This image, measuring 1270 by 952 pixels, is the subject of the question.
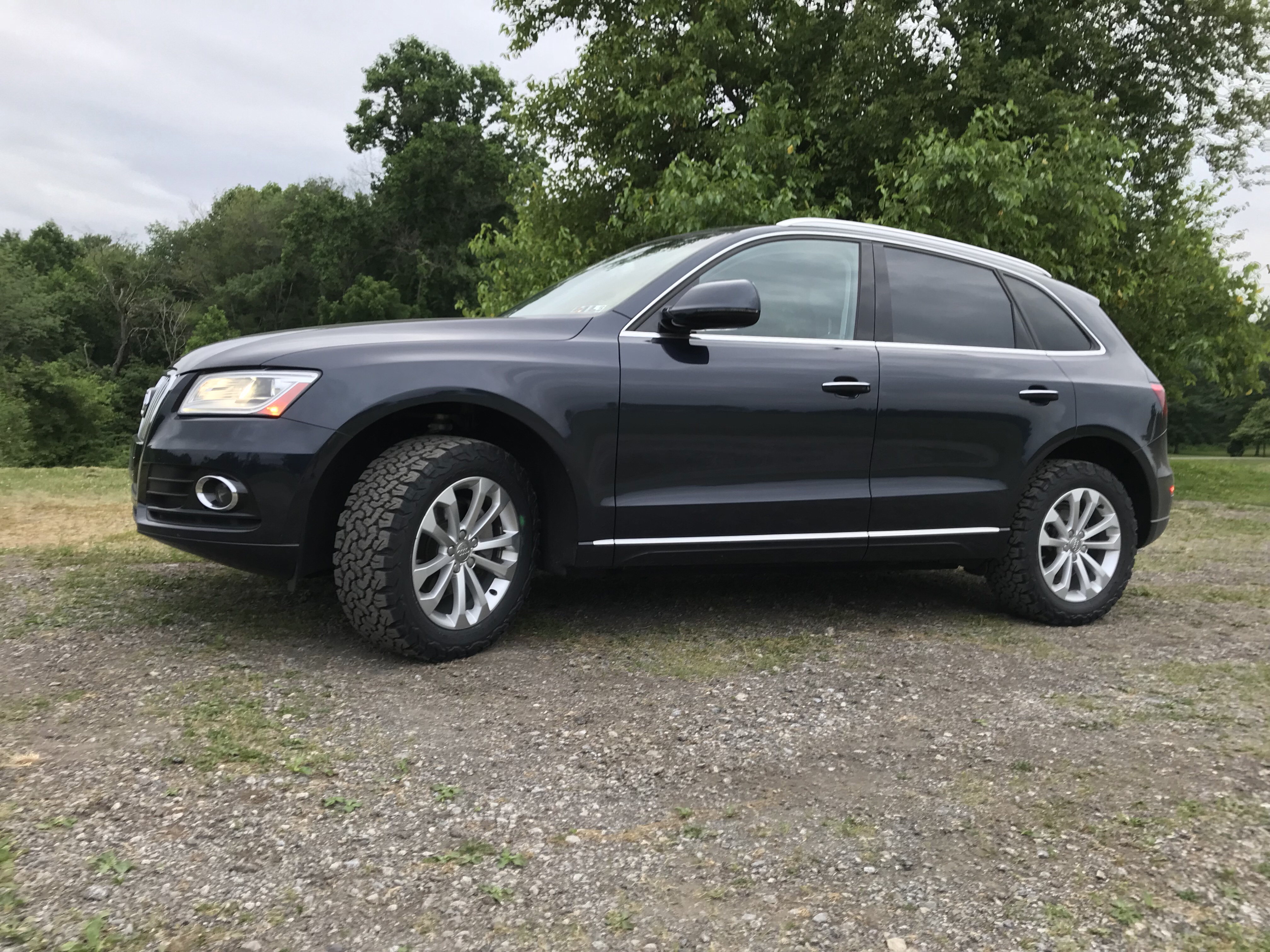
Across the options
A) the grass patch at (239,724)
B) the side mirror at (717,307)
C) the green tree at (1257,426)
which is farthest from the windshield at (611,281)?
the green tree at (1257,426)

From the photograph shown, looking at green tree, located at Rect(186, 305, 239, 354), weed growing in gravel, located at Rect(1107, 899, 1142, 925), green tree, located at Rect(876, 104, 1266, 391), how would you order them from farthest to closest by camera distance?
green tree, located at Rect(186, 305, 239, 354) < green tree, located at Rect(876, 104, 1266, 391) < weed growing in gravel, located at Rect(1107, 899, 1142, 925)

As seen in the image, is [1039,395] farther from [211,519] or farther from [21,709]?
[21,709]

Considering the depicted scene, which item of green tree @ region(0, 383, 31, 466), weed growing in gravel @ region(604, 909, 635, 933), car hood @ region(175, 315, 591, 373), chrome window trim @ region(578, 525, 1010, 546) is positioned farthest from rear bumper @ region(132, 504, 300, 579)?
green tree @ region(0, 383, 31, 466)

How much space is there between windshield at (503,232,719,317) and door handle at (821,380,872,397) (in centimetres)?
78

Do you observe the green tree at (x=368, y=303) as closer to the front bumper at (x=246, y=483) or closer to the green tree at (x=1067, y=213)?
the green tree at (x=1067, y=213)

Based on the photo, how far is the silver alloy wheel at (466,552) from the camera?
338 cm

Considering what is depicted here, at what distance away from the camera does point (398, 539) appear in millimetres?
3260

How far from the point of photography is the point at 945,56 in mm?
13594

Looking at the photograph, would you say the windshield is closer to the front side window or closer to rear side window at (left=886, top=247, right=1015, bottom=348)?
the front side window

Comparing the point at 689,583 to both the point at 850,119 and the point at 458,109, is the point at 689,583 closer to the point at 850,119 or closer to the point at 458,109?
the point at 850,119

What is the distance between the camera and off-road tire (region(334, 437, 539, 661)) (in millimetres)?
3256

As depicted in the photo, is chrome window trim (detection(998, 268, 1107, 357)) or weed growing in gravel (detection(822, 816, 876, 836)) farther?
chrome window trim (detection(998, 268, 1107, 357))

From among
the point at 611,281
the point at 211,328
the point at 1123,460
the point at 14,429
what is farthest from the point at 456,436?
the point at 211,328

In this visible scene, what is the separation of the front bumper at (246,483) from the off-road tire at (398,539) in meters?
0.18
